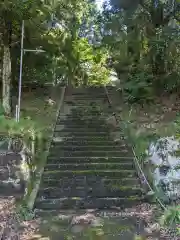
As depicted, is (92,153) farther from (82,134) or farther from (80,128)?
(80,128)

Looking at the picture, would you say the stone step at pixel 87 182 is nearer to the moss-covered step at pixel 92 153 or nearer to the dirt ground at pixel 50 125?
the dirt ground at pixel 50 125

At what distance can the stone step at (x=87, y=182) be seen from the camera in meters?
7.13

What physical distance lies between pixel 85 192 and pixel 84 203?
0.36 meters

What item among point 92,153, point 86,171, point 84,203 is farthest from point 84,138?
point 84,203

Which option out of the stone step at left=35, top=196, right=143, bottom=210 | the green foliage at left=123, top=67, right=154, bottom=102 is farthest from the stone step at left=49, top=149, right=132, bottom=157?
the green foliage at left=123, top=67, right=154, bottom=102

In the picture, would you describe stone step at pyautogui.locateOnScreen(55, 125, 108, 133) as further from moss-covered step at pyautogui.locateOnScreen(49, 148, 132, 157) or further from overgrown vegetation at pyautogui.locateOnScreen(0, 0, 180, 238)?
moss-covered step at pyautogui.locateOnScreen(49, 148, 132, 157)

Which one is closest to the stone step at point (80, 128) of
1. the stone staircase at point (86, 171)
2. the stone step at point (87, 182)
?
the stone staircase at point (86, 171)

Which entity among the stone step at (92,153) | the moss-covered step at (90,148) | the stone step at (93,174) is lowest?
the stone step at (93,174)

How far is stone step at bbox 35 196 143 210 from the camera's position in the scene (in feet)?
21.4

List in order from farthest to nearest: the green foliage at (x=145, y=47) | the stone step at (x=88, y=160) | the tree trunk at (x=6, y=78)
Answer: the green foliage at (x=145, y=47) < the tree trunk at (x=6, y=78) < the stone step at (x=88, y=160)

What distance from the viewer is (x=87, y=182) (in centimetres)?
718

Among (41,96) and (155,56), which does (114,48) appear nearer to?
(155,56)

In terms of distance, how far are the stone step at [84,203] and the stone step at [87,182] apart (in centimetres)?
45

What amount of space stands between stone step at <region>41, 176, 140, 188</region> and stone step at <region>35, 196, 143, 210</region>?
445 millimetres
